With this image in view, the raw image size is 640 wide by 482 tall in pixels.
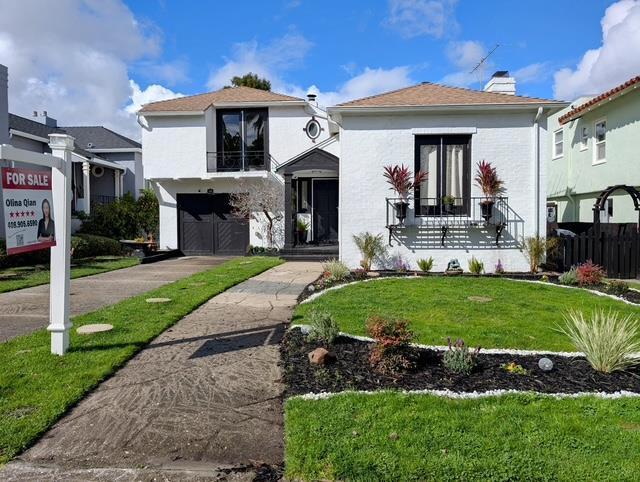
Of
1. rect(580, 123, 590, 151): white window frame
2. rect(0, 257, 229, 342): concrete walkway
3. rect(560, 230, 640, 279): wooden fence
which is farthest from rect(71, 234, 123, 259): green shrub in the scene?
rect(580, 123, 590, 151): white window frame

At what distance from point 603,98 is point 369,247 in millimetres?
10528

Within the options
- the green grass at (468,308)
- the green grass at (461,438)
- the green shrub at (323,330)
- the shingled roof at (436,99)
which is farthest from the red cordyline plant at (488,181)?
the green grass at (461,438)

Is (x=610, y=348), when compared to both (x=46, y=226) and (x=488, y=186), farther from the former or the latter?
(x=488, y=186)

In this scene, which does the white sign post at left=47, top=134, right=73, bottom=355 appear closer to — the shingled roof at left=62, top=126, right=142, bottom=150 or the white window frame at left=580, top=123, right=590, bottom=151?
the white window frame at left=580, top=123, right=590, bottom=151

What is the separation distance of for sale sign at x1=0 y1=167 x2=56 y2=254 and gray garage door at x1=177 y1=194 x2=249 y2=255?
13813mm

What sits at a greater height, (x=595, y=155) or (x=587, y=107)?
(x=587, y=107)

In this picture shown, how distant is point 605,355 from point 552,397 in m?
1.00

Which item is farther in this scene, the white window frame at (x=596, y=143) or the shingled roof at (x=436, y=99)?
the white window frame at (x=596, y=143)

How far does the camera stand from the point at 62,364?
490 centimetres

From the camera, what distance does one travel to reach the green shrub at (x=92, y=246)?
54.1 feet

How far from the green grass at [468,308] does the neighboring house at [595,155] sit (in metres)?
8.29

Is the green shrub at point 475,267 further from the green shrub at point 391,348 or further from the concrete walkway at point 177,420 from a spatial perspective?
the green shrub at point 391,348

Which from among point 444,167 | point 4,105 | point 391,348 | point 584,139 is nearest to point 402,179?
point 444,167

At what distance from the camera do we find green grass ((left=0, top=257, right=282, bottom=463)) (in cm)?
360
